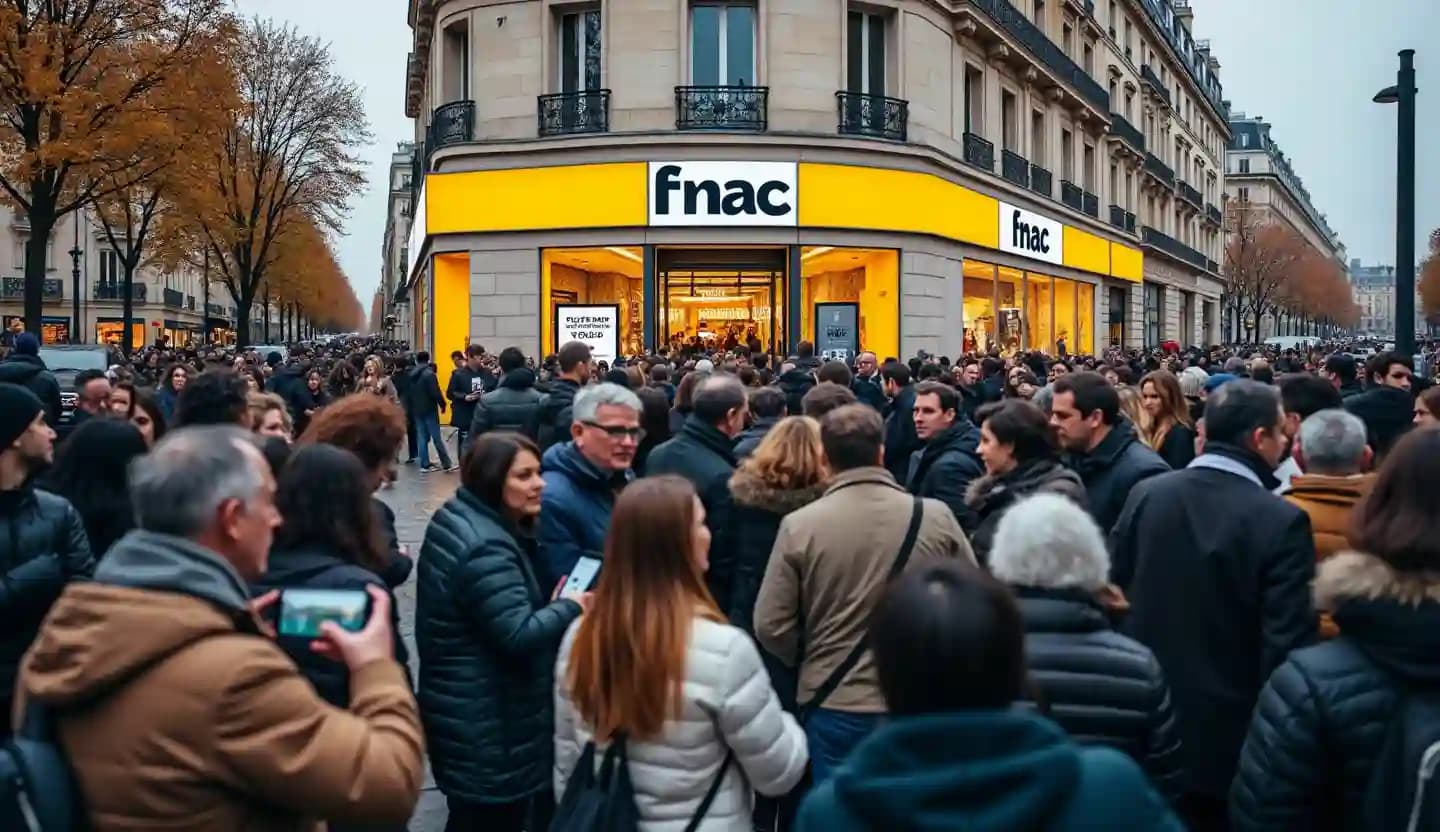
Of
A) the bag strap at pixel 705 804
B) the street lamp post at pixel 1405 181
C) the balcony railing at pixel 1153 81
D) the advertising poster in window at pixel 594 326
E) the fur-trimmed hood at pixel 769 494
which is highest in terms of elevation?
the balcony railing at pixel 1153 81

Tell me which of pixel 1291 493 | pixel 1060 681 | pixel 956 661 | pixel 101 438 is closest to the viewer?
pixel 956 661

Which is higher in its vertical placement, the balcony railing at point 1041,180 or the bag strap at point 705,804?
the balcony railing at point 1041,180

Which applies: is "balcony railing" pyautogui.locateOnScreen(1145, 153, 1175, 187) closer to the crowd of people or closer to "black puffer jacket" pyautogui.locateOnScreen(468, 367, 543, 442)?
"black puffer jacket" pyautogui.locateOnScreen(468, 367, 543, 442)

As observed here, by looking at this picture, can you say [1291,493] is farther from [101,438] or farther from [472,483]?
[101,438]

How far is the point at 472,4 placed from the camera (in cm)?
2352

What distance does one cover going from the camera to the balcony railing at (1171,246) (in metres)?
46.7

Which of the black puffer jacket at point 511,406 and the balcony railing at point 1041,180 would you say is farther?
the balcony railing at point 1041,180

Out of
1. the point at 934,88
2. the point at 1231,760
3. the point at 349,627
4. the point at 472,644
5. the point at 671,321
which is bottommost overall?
the point at 1231,760

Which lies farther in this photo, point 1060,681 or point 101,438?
point 101,438

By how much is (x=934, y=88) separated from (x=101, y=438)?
2182 cm

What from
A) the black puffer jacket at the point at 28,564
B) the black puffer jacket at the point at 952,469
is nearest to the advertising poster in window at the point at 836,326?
the black puffer jacket at the point at 952,469

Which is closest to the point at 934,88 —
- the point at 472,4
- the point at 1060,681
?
the point at 472,4

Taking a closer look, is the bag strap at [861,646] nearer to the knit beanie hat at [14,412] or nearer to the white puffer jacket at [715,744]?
the white puffer jacket at [715,744]

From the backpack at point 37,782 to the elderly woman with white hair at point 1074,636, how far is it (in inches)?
82.9
